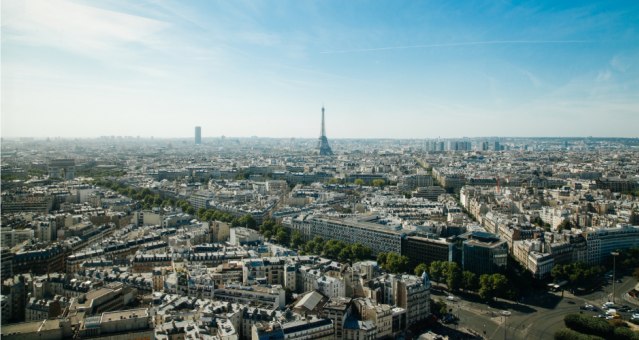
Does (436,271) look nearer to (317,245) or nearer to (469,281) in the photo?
(469,281)

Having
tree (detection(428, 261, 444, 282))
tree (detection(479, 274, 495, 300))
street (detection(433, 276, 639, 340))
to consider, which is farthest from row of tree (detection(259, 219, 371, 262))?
tree (detection(479, 274, 495, 300))

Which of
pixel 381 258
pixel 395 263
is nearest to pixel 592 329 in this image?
pixel 395 263

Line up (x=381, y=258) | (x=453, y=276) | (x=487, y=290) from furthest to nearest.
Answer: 1. (x=381, y=258)
2. (x=453, y=276)
3. (x=487, y=290)

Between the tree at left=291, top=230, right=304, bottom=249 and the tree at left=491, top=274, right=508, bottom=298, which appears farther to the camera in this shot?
the tree at left=291, top=230, right=304, bottom=249

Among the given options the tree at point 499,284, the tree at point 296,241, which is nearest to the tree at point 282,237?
the tree at point 296,241

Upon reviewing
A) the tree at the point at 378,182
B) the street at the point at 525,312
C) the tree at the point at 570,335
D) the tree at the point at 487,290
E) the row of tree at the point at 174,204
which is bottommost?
the street at the point at 525,312

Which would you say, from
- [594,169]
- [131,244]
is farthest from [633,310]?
[594,169]

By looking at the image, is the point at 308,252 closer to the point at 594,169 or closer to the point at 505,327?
the point at 505,327

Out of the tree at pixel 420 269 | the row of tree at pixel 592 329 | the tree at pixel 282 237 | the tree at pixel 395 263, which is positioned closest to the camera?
the row of tree at pixel 592 329

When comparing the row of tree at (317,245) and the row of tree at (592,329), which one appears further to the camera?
the row of tree at (317,245)

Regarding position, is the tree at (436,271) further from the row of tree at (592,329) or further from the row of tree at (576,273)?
the row of tree at (592,329)

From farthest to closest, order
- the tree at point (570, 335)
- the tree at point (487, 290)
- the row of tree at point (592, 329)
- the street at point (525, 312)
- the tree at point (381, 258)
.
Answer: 1. the tree at point (381, 258)
2. the tree at point (487, 290)
3. the street at point (525, 312)
4. the row of tree at point (592, 329)
5. the tree at point (570, 335)

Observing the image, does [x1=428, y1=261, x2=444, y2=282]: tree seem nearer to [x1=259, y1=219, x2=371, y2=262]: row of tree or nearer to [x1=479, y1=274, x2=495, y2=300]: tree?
[x1=479, y1=274, x2=495, y2=300]: tree
